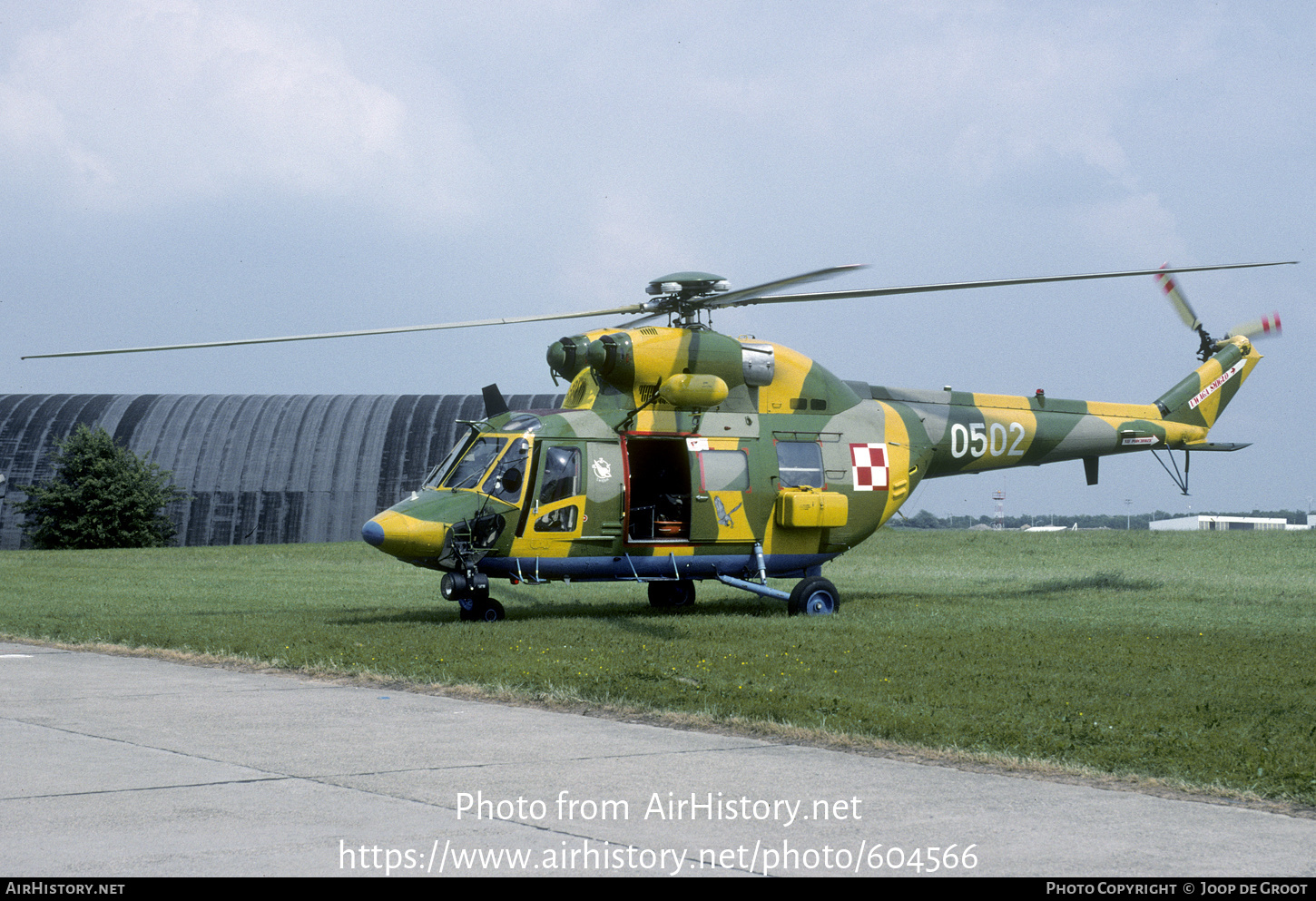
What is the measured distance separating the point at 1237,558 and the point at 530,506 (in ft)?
74.2

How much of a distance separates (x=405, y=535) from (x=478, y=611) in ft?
5.70

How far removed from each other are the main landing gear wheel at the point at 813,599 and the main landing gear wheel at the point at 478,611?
4.27 m

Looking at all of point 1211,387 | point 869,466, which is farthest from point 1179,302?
point 869,466

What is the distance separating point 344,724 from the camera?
9.86 meters

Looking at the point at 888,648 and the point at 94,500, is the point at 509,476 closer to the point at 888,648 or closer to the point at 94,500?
the point at 888,648

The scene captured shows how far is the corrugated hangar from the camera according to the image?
5150 cm

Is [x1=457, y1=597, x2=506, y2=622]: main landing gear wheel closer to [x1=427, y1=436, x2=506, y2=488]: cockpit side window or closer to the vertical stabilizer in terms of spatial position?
[x1=427, y1=436, x2=506, y2=488]: cockpit side window

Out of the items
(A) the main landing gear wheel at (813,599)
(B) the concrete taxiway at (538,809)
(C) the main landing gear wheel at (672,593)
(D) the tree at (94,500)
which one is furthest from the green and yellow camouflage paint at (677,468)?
(D) the tree at (94,500)

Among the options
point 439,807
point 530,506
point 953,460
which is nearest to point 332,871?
point 439,807

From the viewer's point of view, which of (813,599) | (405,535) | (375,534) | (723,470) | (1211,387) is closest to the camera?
(375,534)

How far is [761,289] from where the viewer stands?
17688 millimetres

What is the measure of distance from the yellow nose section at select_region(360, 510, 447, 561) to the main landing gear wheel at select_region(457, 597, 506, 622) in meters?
1.09

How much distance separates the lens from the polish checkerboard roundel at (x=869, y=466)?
67.7ft

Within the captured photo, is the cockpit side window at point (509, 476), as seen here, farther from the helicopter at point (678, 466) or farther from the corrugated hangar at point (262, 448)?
the corrugated hangar at point (262, 448)
